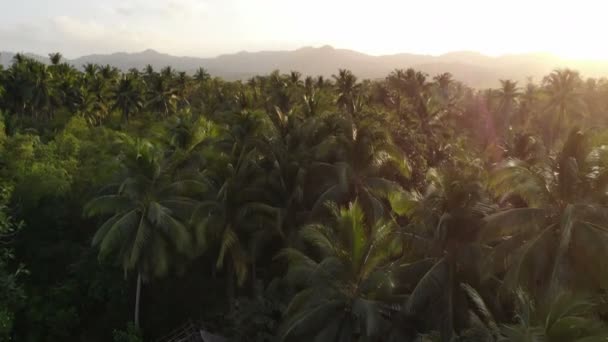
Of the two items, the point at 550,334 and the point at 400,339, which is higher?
the point at 550,334

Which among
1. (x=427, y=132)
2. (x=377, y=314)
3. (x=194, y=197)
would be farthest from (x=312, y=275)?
(x=427, y=132)

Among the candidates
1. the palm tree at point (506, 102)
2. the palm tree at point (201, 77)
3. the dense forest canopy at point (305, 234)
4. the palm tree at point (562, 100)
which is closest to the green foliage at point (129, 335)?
the dense forest canopy at point (305, 234)

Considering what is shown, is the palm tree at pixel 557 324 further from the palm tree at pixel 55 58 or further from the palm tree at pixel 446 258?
the palm tree at pixel 55 58

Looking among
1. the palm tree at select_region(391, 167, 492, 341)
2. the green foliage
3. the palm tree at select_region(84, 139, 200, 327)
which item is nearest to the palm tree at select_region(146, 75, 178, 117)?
the palm tree at select_region(84, 139, 200, 327)

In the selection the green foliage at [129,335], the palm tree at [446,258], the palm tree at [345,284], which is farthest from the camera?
the green foliage at [129,335]

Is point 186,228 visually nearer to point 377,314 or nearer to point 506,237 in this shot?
point 377,314

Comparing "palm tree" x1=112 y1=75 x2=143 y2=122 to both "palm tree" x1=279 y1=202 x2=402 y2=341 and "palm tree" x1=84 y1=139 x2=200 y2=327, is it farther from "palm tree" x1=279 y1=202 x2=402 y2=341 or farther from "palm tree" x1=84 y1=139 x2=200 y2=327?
"palm tree" x1=279 y1=202 x2=402 y2=341

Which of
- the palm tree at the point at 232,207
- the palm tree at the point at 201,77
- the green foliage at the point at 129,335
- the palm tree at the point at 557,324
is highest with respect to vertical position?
the palm tree at the point at 201,77
